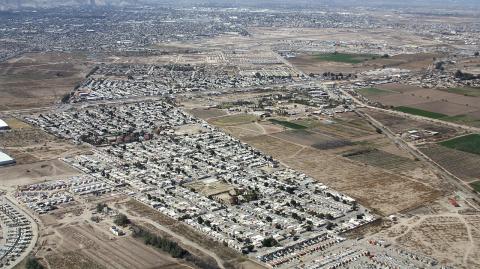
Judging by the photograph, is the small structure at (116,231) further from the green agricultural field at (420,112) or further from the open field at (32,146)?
the green agricultural field at (420,112)

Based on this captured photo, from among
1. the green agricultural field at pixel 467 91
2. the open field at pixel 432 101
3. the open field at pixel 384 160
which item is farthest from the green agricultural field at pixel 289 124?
the green agricultural field at pixel 467 91

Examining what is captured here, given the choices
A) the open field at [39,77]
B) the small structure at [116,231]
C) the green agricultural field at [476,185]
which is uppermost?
the small structure at [116,231]

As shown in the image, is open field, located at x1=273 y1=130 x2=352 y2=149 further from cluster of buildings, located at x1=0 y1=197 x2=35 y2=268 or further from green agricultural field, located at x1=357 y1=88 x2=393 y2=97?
cluster of buildings, located at x1=0 y1=197 x2=35 y2=268

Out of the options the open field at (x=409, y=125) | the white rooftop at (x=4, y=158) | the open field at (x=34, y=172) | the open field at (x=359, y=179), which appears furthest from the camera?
the open field at (x=409, y=125)

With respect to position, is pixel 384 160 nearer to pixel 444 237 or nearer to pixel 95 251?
pixel 444 237

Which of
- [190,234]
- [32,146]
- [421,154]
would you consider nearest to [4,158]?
[32,146]

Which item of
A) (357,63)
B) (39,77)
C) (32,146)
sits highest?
(32,146)

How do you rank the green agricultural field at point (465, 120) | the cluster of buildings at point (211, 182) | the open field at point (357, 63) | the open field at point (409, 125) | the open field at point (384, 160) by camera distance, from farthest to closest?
1. the open field at point (357, 63)
2. the green agricultural field at point (465, 120)
3. the open field at point (409, 125)
4. the open field at point (384, 160)
5. the cluster of buildings at point (211, 182)
